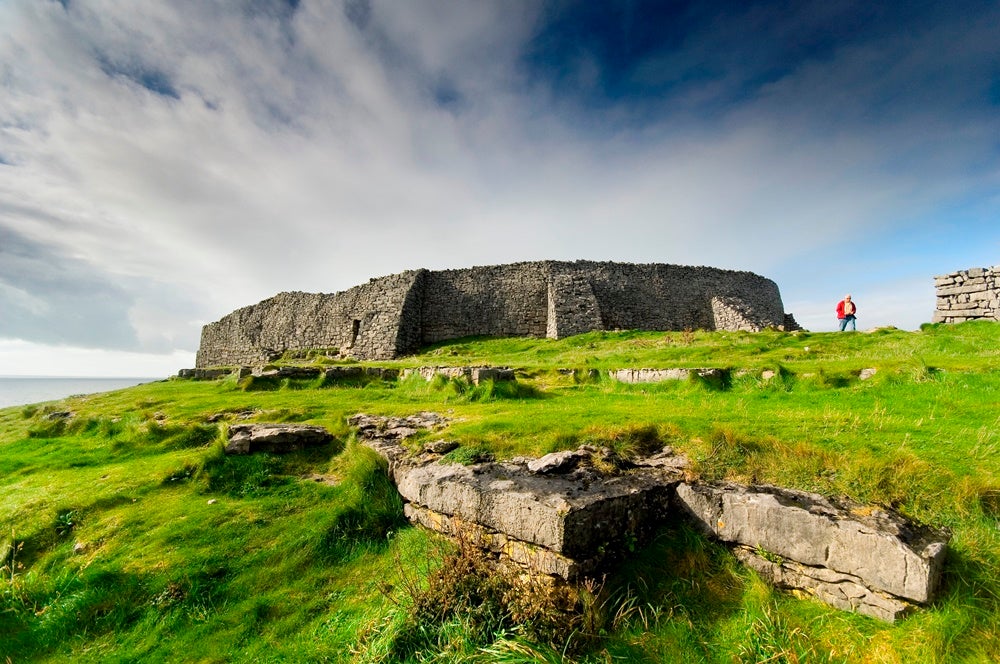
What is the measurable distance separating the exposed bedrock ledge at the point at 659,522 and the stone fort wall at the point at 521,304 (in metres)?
22.2

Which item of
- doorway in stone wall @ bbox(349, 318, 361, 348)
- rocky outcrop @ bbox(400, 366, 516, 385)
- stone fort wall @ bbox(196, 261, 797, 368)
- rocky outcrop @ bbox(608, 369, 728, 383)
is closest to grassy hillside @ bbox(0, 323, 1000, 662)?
rocky outcrop @ bbox(608, 369, 728, 383)

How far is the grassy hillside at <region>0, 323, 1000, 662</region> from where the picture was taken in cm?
319

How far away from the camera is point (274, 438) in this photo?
6.55 metres

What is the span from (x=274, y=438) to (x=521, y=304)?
Answer: 2417 cm

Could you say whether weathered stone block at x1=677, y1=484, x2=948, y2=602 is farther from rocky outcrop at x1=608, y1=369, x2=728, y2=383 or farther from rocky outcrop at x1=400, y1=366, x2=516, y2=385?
rocky outcrop at x1=400, y1=366, x2=516, y2=385

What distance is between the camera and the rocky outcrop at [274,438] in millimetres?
6473

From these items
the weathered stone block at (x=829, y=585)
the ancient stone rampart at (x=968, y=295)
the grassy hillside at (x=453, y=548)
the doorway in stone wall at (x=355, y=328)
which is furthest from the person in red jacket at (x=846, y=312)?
the doorway in stone wall at (x=355, y=328)

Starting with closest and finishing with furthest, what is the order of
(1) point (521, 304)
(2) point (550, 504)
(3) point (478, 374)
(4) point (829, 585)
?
(4) point (829, 585), (2) point (550, 504), (3) point (478, 374), (1) point (521, 304)

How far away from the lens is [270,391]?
40.4ft

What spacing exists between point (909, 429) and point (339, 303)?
106 feet

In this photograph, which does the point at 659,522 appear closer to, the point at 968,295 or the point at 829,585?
the point at 829,585

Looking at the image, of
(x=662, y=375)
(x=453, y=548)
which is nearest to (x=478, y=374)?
(x=662, y=375)

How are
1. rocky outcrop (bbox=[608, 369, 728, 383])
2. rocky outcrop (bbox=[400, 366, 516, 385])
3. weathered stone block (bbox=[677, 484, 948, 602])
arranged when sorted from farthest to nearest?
rocky outcrop (bbox=[400, 366, 516, 385]) → rocky outcrop (bbox=[608, 369, 728, 383]) → weathered stone block (bbox=[677, 484, 948, 602])

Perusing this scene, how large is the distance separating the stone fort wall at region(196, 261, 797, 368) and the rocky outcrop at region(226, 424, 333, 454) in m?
20.6
